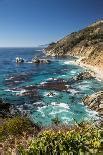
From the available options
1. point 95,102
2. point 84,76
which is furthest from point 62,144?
point 84,76

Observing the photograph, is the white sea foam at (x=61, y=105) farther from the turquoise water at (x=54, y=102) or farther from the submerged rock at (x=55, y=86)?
the submerged rock at (x=55, y=86)

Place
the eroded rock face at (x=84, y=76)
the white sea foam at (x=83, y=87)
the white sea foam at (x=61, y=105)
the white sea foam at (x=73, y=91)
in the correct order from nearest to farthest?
the white sea foam at (x=61, y=105) → the white sea foam at (x=73, y=91) → the white sea foam at (x=83, y=87) → the eroded rock face at (x=84, y=76)

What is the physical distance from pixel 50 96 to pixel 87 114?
15.5m

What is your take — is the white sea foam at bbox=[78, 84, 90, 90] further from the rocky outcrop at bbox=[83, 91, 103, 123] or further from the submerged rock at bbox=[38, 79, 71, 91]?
the rocky outcrop at bbox=[83, 91, 103, 123]

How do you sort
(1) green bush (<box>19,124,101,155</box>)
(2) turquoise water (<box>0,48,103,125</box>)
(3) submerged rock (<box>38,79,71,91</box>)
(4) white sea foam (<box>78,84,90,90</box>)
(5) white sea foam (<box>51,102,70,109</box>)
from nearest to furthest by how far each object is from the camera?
(1) green bush (<box>19,124,101,155</box>) < (2) turquoise water (<box>0,48,103,125</box>) < (5) white sea foam (<box>51,102,70,109</box>) < (4) white sea foam (<box>78,84,90,90</box>) < (3) submerged rock (<box>38,79,71,91</box>)

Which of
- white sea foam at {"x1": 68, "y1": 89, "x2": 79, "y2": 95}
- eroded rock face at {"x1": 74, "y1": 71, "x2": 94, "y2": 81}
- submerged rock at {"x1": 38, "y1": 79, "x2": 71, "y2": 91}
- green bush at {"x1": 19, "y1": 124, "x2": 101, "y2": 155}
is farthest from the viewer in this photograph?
eroded rock face at {"x1": 74, "y1": 71, "x2": 94, "y2": 81}

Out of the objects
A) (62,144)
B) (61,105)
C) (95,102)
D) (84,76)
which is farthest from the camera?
(84,76)

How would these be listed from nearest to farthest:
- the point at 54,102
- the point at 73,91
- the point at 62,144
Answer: the point at 62,144, the point at 54,102, the point at 73,91

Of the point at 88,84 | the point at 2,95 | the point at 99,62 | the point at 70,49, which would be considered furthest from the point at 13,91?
the point at 70,49

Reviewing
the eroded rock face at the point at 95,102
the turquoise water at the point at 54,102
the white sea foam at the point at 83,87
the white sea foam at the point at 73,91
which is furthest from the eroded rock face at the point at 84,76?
the eroded rock face at the point at 95,102

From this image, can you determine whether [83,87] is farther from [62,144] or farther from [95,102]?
[62,144]

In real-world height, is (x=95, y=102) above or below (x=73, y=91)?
above

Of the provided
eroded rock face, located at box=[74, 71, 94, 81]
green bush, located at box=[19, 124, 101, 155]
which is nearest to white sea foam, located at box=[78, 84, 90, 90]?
eroded rock face, located at box=[74, 71, 94, 81]

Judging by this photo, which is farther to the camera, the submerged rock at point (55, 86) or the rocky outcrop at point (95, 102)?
the submerged rock at point (55, 86)
